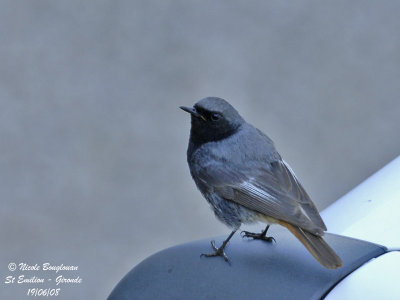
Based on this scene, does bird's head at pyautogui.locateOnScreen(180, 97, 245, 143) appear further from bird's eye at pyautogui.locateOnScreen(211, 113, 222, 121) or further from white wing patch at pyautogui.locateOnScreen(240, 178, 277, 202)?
white wing patch at pyautogui.locateOnScreen(240, 178, 277, 202)

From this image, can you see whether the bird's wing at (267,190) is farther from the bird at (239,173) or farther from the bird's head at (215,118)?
the bird's head at (215,118)

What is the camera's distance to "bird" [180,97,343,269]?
3070 millimetres

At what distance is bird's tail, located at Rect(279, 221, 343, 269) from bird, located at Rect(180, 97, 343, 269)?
11 cm

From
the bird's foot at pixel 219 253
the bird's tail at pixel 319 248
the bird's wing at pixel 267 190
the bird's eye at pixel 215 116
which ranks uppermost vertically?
the bird's eye at pixel 215 116

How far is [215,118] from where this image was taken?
338 cm

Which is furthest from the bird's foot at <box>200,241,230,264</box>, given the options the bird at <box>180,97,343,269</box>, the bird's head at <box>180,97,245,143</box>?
the bird's head at <box>180,97,245,143</box>

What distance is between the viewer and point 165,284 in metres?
2.62

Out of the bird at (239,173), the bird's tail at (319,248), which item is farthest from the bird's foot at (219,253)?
the bird's tail at (319,248)

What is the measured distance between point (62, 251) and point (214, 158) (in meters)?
3.81

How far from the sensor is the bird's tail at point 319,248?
250 cm

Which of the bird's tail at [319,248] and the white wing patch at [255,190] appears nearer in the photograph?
the bird's tail at [319,248]

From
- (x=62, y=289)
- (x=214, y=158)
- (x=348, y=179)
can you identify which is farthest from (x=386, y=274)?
(x=348, y=179)

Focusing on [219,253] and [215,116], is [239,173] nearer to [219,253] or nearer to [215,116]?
[215,116]

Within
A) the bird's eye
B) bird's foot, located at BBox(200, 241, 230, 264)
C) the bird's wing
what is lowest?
bird's foot, located at BBox(200, 241, 230, 264)
